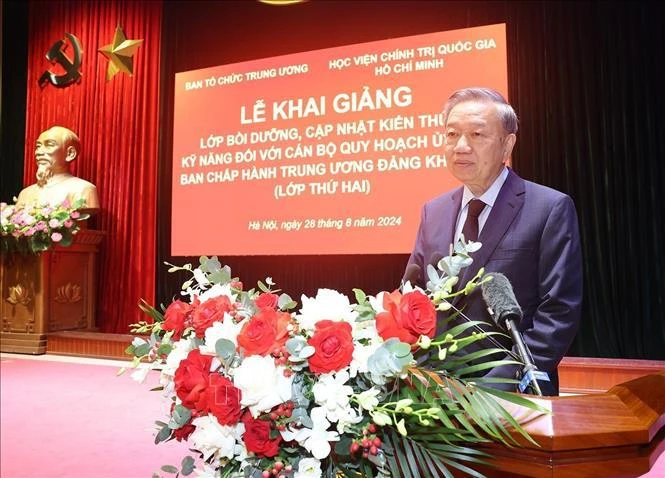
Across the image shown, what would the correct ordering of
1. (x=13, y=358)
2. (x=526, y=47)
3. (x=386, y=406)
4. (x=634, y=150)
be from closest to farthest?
(x=386, y=406)
(x=634, y=150)
(x=526, y=47)
(x=13, y=358)

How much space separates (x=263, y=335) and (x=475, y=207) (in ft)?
2.34

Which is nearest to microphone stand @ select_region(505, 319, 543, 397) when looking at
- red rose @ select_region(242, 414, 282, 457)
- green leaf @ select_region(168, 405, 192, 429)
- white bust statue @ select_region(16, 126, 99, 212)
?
red rose @ select_region(242, 414, 282, 457)

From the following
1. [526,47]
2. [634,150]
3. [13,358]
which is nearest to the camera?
[634,150]

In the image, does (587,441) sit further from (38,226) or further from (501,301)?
(38,226)

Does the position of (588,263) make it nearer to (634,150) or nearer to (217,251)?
(634,150)

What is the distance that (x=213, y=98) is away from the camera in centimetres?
475

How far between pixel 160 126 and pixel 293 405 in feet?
17.0

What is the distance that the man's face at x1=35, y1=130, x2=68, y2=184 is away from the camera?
5184 millimetres

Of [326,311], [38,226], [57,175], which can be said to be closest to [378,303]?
[326,311]

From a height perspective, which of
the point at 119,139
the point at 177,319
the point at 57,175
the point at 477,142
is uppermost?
the point at 119,139

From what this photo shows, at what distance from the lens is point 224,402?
68 cm

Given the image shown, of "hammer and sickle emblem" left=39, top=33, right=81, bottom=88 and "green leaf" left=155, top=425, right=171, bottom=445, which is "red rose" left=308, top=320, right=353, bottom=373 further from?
"hammer and sickle emblem" left=39, top=33, right=81, bottom=88

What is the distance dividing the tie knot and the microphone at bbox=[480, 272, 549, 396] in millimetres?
422

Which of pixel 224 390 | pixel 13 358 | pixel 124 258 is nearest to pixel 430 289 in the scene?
pixel 224 390
